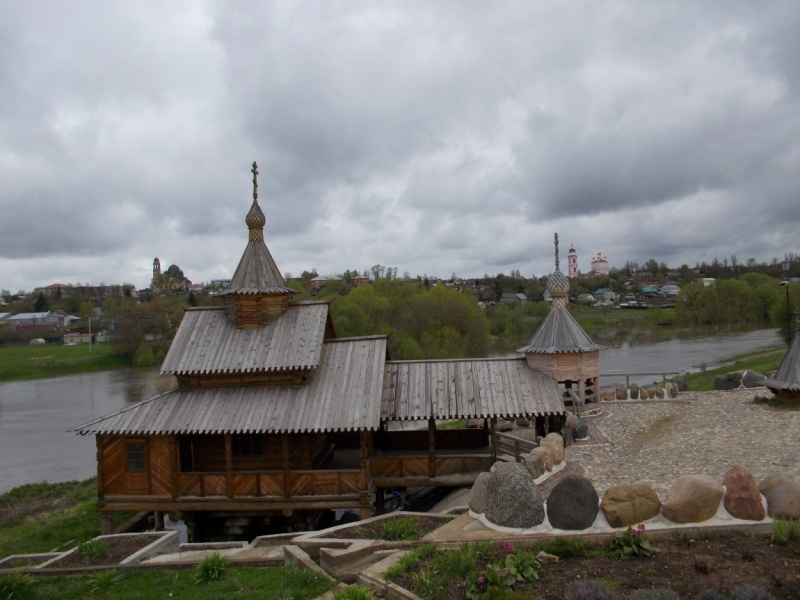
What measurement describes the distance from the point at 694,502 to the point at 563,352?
25.3ft

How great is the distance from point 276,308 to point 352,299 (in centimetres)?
2770

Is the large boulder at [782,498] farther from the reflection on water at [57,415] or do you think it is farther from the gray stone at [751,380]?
the reflection on water at [57,415]

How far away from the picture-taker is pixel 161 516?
1357 centimetres

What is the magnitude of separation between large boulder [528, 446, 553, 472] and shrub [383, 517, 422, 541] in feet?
9.29

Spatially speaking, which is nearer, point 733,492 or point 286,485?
point 733,492

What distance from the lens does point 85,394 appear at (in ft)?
130

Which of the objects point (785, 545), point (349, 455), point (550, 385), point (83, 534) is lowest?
point (83, 534)

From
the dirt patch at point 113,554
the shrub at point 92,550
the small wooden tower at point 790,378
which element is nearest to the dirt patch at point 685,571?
the dirt patch at point 113,554

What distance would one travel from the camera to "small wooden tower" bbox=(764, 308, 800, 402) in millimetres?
14328

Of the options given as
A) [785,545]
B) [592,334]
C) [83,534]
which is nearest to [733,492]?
[785,545]

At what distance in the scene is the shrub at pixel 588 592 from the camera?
497 cm

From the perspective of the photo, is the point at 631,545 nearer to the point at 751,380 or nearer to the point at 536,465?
the point at 536,465

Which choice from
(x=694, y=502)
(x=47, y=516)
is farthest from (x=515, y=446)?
(x=47, y=516)

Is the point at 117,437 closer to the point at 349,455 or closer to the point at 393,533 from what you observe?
the point at 349,455
